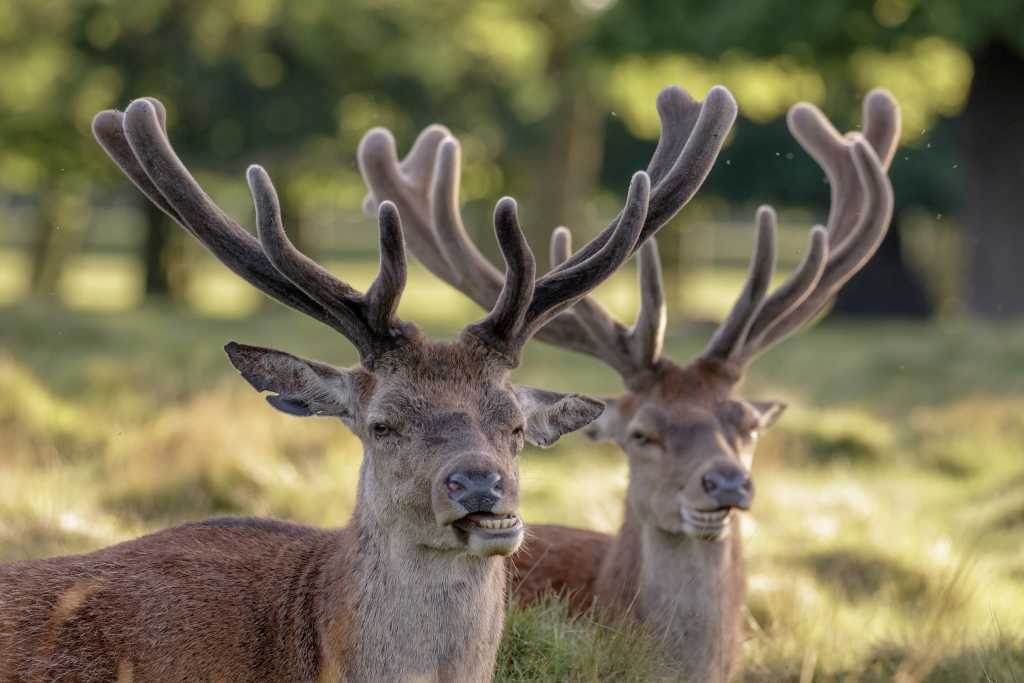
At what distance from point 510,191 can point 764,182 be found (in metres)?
5.46

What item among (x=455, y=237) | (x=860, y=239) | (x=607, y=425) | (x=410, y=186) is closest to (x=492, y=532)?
(x=607, y=425)

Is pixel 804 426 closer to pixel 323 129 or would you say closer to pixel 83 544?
pixel 83 544

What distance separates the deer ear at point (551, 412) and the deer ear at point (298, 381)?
1.68ft

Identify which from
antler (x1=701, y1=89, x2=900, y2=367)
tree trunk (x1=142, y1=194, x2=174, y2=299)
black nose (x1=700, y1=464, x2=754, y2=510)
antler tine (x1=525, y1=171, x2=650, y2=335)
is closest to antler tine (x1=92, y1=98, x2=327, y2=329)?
antler tine (x1=525, y1=171, x2=650, y2=335)

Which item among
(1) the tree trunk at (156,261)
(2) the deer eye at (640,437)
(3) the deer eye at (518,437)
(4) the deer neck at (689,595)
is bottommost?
(4) the deer neck at (689,595)

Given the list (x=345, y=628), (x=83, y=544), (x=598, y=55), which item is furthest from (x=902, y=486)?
(x=598, y=55)

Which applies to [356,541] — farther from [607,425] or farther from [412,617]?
[607,425]

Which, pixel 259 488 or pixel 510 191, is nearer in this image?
pixel 259 488

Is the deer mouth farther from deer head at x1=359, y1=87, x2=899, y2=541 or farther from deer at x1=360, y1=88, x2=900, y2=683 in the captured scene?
deer at x1=360, y1=88, x2=900, y2=683

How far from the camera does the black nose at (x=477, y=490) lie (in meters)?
3.69

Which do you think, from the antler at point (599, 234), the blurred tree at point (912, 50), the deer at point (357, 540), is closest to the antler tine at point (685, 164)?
the antler at point (599, 234)

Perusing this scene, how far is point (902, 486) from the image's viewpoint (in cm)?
1039

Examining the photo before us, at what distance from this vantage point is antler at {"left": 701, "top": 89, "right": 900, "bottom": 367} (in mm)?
5918

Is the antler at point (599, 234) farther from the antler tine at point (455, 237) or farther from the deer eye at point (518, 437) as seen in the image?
the deer eye at point (518, 437)
